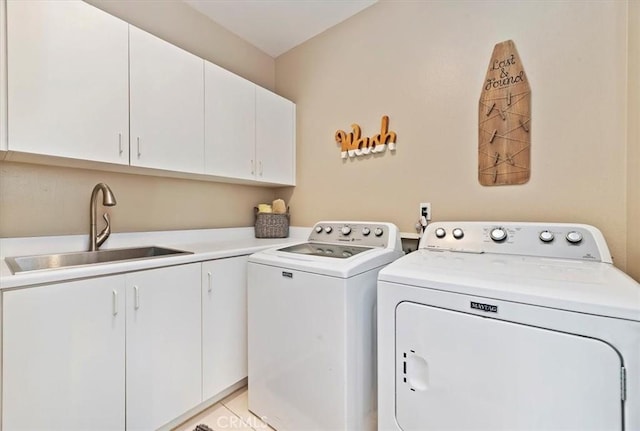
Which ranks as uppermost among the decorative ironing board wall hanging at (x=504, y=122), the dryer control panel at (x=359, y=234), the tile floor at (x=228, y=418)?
the decorative ironing board wall hanging at (x=504, y=122)

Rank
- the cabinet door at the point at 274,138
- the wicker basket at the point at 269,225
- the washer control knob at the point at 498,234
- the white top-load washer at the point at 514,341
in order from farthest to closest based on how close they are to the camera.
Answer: the wicker basket at the point at 269,225 → the cabinet door at the point at 274,138 → the washer control knob at the point at 498,234 → the white top-load washer at the point at 514,341

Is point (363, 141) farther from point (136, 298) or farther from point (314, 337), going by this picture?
point (136, 298)

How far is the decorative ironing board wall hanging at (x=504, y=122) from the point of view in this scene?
1.48 metres

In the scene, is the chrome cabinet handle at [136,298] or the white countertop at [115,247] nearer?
the white countertop at [115,247]

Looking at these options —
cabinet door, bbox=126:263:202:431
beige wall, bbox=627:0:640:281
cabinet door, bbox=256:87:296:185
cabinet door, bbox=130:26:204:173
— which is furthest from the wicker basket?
beige wall, bbox=627:0:640:281

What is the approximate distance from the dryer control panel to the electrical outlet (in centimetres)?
21

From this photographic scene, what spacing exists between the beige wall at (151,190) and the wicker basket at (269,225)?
0.57ft

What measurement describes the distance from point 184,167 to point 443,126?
5.38ft

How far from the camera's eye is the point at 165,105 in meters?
1.66

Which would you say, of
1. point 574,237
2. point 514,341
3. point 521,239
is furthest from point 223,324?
point 574,237

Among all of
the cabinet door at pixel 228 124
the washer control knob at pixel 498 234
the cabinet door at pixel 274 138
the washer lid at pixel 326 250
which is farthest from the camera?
the cabinet door at pixel 274 138

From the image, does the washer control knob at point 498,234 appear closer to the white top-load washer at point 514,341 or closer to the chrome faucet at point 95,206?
the white top-load washer at point 514,341

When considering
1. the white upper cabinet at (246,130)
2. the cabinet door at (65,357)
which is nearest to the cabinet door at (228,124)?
the white upper cabinet at (246,130)

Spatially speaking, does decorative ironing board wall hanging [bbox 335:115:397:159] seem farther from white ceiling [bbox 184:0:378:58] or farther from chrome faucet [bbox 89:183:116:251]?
chrome faucet [bbox 89:183:116:251]
